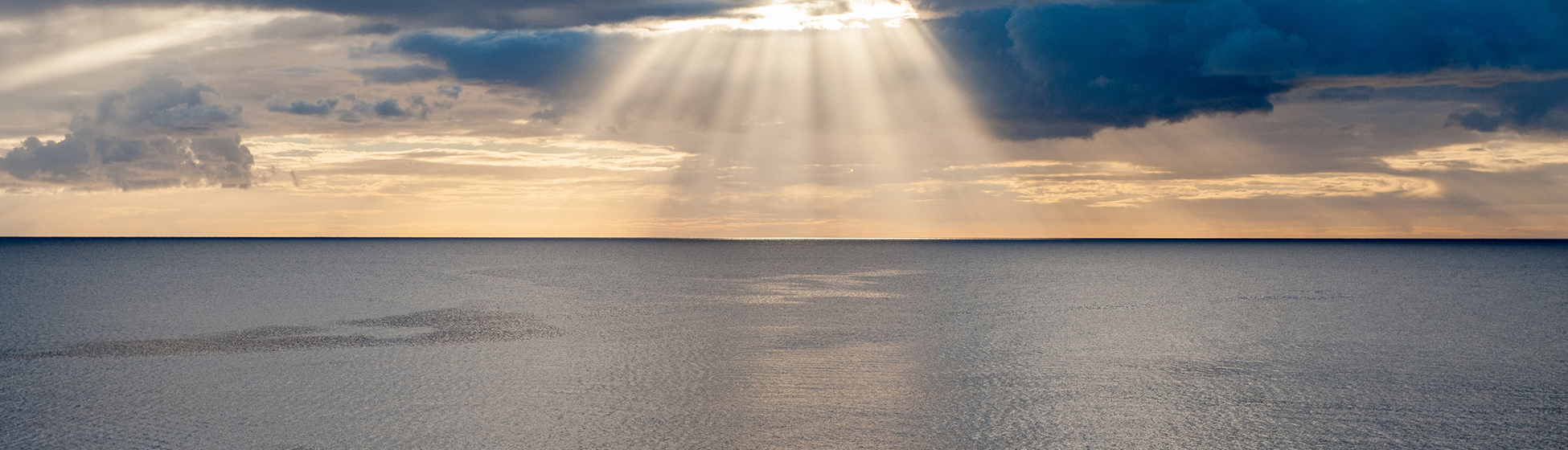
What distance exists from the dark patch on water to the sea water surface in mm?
170

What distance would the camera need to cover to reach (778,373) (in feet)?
67.1

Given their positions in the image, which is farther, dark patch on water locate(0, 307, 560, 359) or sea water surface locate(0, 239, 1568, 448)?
dark patch on water locate(0, 307, 560, 359)

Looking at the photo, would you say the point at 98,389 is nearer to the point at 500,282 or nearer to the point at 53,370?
the point at 53,370

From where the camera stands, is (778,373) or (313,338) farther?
(313,338)

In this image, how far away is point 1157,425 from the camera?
1553cm

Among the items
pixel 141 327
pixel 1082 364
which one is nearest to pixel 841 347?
pixel 1082 364

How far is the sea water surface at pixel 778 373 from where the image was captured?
1515 cm

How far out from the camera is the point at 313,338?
90.3 feet

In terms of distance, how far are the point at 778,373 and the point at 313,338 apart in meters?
14.7

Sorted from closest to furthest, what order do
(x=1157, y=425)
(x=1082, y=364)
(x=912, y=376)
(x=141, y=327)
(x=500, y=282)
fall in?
(x=1157, y=425), (x=912, y=376), (x=1082, y=364), (x=141, y=327), (x=500, y=282)

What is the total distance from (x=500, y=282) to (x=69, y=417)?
43.9 m

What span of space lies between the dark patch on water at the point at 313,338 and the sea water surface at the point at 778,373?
0.17 metres

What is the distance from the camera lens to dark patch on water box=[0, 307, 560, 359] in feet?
81.5

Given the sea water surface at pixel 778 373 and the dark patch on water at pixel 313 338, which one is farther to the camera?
the dark patch on water at pixel 313 338
